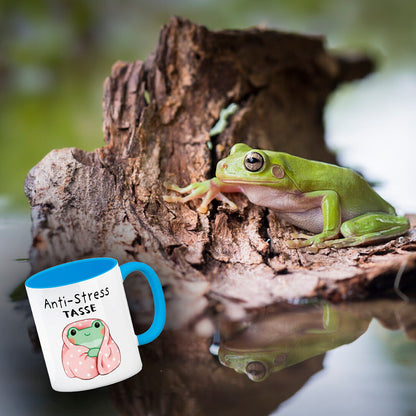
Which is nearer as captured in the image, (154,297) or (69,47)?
(154,297)

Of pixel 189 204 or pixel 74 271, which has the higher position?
pixel 189 204

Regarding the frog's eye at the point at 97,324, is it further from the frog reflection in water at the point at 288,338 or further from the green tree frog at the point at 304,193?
the green tree frog at the point at 304,193

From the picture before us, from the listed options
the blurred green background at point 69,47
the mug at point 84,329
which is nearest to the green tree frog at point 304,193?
the mug at point 84,329

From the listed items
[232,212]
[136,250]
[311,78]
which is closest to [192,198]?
[232,212]

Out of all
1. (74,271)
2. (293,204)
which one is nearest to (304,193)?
(293,204)

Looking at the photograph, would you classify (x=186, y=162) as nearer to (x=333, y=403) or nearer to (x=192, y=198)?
(x=192, y=198)

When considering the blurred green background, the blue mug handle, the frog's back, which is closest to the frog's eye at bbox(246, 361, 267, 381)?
the blue mug handle

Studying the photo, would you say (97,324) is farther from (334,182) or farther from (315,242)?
(334,182)
